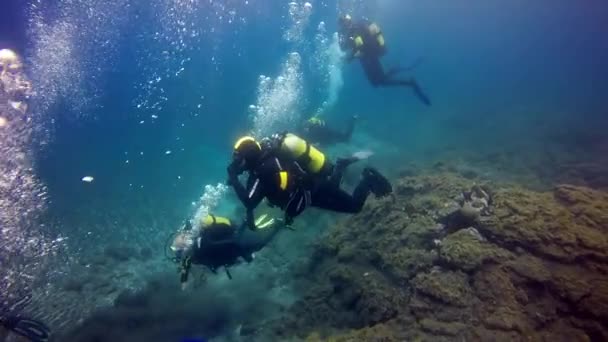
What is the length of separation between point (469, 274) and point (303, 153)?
9.93ft

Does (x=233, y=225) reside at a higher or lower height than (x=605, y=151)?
lower

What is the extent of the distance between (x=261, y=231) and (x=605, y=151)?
15.6m

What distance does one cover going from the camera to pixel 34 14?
27.4 metres

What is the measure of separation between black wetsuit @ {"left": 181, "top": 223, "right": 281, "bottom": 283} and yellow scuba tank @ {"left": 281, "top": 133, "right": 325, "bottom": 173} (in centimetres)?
181

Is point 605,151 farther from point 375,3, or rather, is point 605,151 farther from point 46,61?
point 375,3

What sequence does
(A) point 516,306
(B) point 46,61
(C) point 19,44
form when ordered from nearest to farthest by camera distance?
(A) point 516,306
(B) point 46,61
(C) point 19,44

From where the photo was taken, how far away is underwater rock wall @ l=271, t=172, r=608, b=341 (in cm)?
561

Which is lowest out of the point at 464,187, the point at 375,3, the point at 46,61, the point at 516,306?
the point at 516,306

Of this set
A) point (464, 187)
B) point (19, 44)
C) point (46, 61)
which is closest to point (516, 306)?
point (464, 187)

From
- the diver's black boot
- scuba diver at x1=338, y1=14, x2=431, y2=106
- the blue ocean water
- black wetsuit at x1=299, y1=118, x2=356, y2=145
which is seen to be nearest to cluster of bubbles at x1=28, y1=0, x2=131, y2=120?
the blue ocean water

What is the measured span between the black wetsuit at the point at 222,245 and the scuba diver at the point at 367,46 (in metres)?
7.37

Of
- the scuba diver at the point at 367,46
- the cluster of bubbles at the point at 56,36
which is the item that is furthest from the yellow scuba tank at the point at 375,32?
the cluster of bubbles at the point at 56,36

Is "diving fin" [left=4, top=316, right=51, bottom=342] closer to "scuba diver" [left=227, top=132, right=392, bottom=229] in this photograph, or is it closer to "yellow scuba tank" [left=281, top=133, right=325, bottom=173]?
"scuba diver" [left=227, top=132, right=392, bottom=229]

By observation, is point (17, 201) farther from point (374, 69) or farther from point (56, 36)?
point (56, 36)
